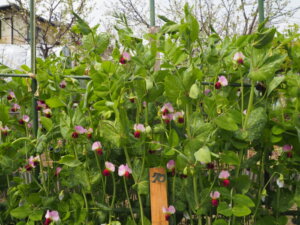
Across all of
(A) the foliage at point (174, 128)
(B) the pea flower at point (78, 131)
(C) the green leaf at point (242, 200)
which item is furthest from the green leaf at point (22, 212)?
(C) the green leaf at point (242, 200)

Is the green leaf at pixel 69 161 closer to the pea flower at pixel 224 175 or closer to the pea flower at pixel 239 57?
the pea flower at pixel 224 175

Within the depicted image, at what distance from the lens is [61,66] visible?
1.98 meters

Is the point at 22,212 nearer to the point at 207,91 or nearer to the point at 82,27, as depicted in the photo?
the point at 82,27

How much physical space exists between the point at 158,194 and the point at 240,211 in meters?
0.32

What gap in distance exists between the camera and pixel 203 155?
4.10 ft

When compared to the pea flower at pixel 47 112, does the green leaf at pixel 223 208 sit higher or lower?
lower

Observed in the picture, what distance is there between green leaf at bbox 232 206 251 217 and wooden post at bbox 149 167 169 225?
0.27m

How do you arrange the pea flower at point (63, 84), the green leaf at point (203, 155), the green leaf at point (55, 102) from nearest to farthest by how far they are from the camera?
the green leaf at point (203, 155), the green leaf at point (55, 102), the pea flower at point (63, 84)

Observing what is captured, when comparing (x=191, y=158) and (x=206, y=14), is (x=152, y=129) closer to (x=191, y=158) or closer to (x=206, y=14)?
(x=191, y=158)

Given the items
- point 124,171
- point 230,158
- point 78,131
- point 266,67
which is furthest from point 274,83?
point 78,131

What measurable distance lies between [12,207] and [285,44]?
145cm

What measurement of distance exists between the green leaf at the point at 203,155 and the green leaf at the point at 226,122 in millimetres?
116

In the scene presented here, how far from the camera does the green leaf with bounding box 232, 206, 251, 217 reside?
4.61ft

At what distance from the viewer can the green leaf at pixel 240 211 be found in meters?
1.40
